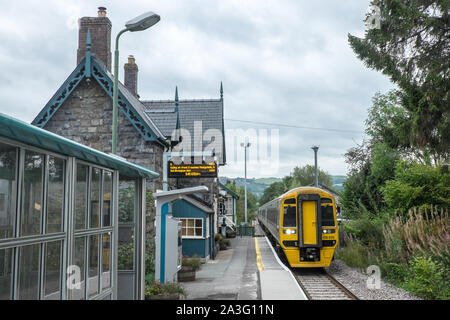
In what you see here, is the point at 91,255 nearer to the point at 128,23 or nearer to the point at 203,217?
the point at 128,23

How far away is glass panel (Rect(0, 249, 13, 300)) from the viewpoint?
13.9 feet

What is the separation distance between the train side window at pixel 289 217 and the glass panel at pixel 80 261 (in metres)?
10.4

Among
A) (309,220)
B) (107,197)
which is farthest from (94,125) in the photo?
(107,197)

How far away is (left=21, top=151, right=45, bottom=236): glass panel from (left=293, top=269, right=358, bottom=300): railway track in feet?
23.6

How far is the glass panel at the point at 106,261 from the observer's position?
22.1 feet

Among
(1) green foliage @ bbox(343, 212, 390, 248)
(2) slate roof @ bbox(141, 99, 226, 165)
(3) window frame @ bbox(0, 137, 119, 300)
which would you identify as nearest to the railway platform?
(1) green foliage @ bbox(343, 212, 390, 248)

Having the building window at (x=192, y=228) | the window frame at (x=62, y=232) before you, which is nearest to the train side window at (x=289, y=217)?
the building window at (x=192, y=228)

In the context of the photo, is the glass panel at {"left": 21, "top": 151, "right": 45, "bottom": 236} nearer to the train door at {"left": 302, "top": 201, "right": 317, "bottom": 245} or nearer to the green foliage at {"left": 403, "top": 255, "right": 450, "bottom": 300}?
the green foliage at {"left": 403, "top": 255, "right": 450, "bottom": 300}

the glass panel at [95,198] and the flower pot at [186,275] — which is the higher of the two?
the glass panel at [95,198]

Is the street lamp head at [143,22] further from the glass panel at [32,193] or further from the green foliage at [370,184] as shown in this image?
the green foliage at [370,184]

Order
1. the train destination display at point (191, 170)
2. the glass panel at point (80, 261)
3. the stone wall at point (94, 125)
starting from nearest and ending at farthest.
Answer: the glass panel at point (80, 261), the stone wall at point (94, 125), the train destination display at point (191, 170)

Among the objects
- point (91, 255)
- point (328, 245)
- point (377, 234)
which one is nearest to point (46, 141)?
point (91, 255)

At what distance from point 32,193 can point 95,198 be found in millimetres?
1662

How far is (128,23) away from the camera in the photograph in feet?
30.8
